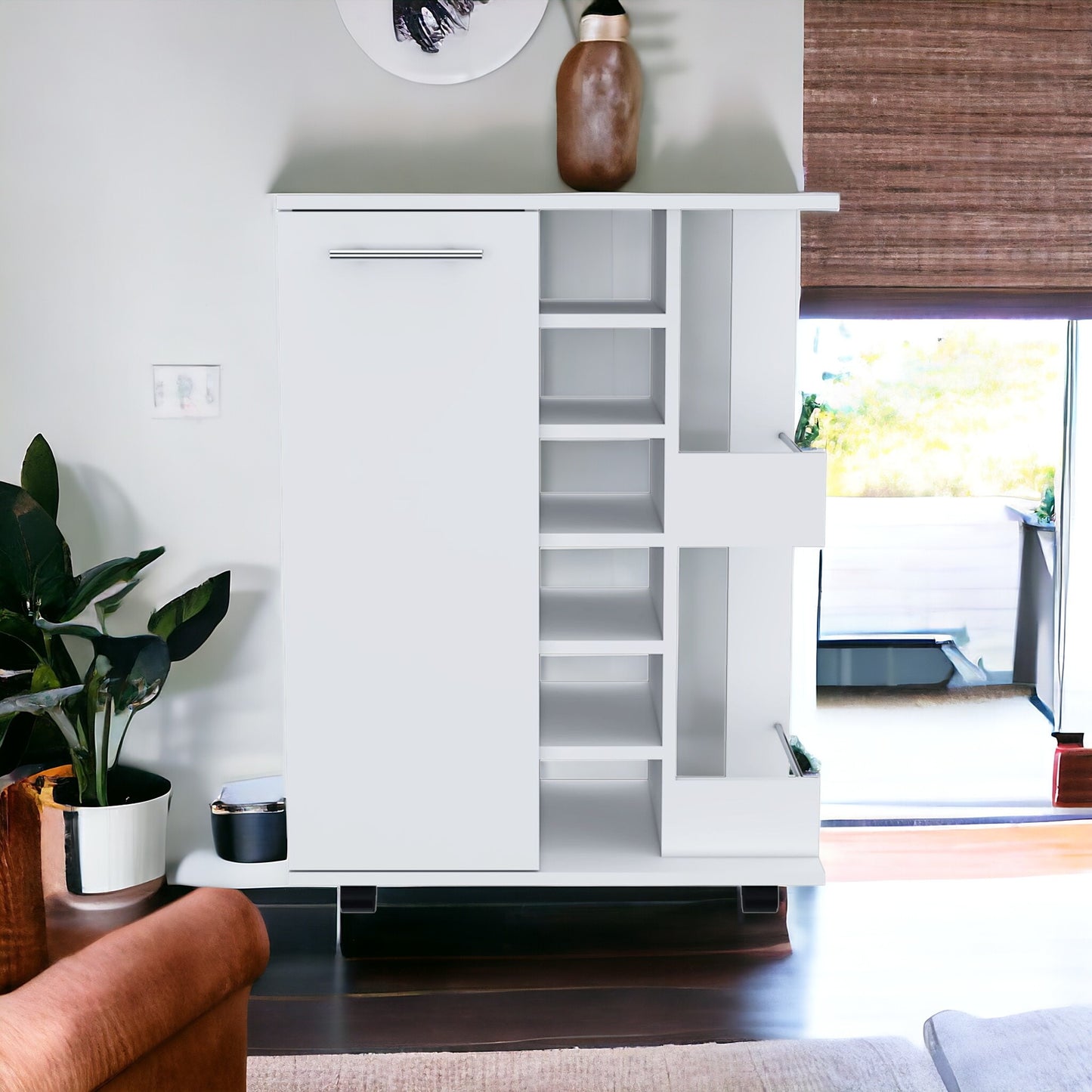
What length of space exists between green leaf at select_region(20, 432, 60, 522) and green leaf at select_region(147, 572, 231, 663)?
0.33 meters

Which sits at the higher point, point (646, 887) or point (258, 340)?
point (258, 340)

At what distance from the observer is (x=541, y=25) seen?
2203 mm

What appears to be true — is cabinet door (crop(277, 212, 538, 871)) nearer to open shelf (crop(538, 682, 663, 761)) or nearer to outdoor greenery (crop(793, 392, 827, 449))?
open shelf (crop(538, 682, 663, 761))

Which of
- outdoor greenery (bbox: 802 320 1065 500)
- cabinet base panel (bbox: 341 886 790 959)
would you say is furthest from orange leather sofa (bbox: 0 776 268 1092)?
outdoor greenery (bbox: 802 320 1065 500)

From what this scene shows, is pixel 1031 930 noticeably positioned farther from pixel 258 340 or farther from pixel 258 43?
pixel 258 43

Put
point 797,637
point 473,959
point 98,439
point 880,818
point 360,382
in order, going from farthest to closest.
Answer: point 880,818
point 797,637
point 98,439
point 473,959
point 360,382

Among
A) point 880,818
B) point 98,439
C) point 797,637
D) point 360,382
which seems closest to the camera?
point 360,382

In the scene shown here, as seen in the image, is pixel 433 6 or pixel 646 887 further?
pixel 646 887

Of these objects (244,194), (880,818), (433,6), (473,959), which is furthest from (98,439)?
(880,818)

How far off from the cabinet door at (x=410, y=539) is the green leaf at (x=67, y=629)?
0.37 meters

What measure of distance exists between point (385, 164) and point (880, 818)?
2077 mm

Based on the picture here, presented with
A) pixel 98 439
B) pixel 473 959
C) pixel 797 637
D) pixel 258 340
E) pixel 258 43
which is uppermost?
pixel 258 43

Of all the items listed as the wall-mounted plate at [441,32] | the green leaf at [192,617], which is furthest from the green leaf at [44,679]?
the wall-mounted plate at [441,32]

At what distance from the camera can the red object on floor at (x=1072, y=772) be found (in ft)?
9.12
